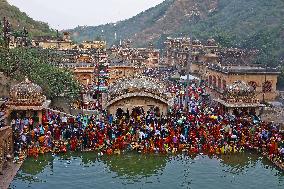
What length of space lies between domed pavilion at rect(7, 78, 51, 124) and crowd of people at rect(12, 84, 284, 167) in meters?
0.69

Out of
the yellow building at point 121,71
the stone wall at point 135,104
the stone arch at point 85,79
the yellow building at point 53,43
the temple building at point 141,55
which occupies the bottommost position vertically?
the stone wall at point 135,104

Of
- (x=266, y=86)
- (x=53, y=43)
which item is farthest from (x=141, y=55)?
(x=266, y=86)

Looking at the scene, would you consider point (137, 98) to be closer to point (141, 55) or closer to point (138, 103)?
point (138, 103)

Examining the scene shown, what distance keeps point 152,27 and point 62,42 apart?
80324 millimetres

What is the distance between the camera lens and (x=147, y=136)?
2642 centimetres

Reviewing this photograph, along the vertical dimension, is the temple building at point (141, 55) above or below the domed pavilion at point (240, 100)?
above

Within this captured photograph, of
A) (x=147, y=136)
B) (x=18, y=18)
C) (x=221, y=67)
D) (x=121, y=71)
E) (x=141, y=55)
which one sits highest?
(x=18, y=18)

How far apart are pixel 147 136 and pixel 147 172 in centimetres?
376

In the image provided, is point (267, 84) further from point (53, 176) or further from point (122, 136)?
point (53, 176)

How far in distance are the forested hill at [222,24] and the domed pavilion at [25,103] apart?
49012mm

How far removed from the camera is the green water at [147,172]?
21031 mm

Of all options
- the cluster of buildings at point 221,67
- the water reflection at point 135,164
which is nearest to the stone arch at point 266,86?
the cluster of buildings at point 221,67

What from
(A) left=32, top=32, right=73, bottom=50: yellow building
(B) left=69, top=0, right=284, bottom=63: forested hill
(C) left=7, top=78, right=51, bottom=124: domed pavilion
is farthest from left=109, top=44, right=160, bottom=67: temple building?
(C) left=7, top=78, right=51, bottom=124: domed pavilion

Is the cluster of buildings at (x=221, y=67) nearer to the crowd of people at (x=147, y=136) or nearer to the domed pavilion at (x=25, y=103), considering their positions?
the crowd of people at (x=147, y=136)
